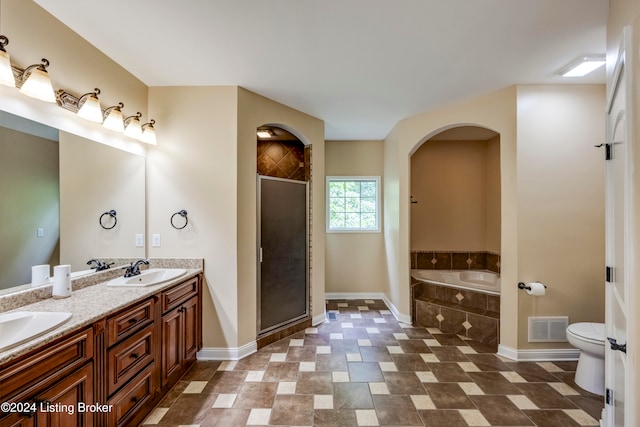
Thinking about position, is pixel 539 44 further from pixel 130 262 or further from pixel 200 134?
pixel 130 262

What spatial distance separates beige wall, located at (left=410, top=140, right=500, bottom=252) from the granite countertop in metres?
3.80

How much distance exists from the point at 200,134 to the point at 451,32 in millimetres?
2312

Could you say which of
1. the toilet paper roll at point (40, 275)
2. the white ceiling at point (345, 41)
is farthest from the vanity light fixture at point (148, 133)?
the toilet paper roll at point (40, 275)

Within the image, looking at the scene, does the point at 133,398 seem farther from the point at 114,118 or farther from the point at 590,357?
the point at 590,357

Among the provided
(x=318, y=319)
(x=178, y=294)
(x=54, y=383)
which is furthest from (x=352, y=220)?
Answer: (x=54, y=383)

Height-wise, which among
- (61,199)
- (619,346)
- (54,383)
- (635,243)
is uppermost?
(61,199)

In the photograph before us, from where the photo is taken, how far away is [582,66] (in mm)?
2410

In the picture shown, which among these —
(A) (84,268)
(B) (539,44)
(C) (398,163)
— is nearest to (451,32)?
(B) (539,44)

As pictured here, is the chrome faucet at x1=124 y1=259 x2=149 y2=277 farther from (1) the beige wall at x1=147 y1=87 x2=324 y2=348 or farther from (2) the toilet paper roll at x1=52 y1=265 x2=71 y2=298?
(2) the toilet paper roll at x1=52 y1=265 x2=71 y2=298

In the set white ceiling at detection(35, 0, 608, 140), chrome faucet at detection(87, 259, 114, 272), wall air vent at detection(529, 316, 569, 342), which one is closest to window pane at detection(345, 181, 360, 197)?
white ceiling at detection(35, 0, 608, 140)

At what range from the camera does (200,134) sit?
285 cm

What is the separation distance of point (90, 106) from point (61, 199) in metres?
0.70

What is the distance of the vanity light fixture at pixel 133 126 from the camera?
251 cm

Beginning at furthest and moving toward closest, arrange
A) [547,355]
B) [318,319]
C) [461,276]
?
[461,276] → [318,319] → [547,355]
